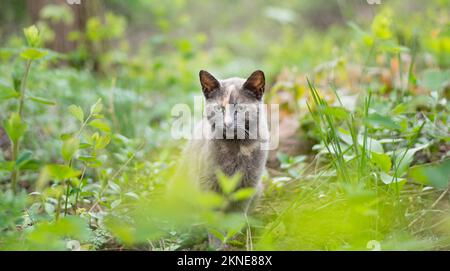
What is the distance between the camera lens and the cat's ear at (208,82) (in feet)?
6.73

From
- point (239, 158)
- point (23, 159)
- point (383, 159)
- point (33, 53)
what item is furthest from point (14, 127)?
point (383, 159)

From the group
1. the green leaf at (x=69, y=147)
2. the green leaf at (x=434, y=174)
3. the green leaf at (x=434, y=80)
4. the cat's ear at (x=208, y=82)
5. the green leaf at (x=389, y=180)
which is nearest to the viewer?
the green leaf at (x=434, y=174)

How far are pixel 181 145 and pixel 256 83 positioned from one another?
1050mm

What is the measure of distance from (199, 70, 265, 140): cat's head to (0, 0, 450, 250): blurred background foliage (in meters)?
0.27

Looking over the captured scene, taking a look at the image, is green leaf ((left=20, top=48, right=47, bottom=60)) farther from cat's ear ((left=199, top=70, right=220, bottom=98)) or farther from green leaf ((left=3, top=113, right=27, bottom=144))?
cat's ear ((left=199, top=70, right=220, bottom=98))

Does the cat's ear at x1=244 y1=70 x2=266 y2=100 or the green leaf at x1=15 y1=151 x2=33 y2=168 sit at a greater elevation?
the cat's ear at x1=244 y1=70 x2=266 y2=100

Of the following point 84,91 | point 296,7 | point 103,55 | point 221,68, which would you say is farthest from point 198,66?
point 296,7

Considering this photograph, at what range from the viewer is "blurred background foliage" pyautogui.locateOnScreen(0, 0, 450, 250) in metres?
1.53

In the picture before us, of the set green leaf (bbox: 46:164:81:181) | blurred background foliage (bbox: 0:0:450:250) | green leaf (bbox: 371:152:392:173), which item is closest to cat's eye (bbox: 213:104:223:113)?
blurred background foliage (bbox: 0:0:450:250)

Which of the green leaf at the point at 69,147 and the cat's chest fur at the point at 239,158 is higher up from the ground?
the green leaf at the point at 69,147

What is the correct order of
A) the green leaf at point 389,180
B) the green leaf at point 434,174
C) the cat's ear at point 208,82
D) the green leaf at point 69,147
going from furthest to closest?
1. the cat's ear at point 208,82
2. the green leaf at point 389,180
3. the green leaf at point 69,147
4. the green leaf at point 434,174

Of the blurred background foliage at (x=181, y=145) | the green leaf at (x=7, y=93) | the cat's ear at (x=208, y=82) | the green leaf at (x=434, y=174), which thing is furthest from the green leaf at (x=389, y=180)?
the green leaf at (x=7, y=93)

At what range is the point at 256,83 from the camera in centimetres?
204

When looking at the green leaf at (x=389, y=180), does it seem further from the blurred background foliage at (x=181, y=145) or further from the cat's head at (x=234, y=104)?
the cat's head at (x=234, y=104)
